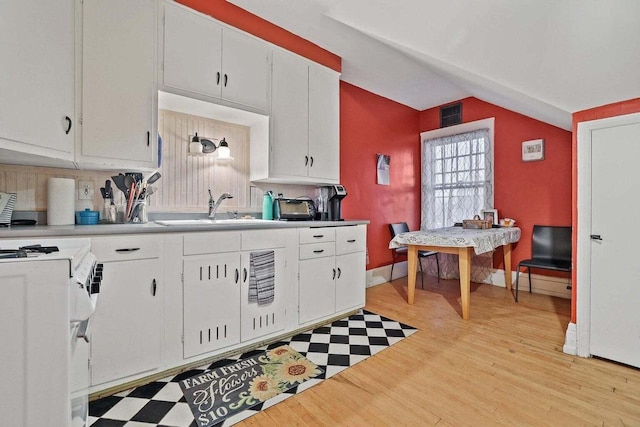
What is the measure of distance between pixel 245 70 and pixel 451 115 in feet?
11.2

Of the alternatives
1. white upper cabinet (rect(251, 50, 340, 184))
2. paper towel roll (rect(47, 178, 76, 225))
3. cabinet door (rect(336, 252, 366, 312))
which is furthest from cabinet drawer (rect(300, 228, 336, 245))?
paper towel roll (rect(47, 178, 76, 225))

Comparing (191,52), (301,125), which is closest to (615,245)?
(301,125)

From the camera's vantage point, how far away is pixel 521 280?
3.88m

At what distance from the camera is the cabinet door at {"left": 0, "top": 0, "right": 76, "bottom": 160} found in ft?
4.42

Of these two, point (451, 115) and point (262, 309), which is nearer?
point (262, 309)

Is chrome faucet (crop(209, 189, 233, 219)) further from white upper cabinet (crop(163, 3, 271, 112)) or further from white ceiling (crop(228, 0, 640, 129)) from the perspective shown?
white ceiling (crop(228, 0, 640, 129))

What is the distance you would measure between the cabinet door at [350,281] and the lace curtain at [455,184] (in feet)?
6.90

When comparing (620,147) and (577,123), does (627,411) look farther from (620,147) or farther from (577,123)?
(577,123)

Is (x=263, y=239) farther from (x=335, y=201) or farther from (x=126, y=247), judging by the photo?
(x=335, y=201)

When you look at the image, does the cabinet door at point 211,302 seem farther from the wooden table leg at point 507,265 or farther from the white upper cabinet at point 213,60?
the wooden table leg at point 507,265

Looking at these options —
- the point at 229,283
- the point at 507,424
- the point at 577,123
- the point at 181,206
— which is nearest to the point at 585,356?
the point at 507,424

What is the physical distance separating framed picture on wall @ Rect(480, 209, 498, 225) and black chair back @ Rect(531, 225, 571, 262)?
0.45 m

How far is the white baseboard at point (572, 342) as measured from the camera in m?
2.20

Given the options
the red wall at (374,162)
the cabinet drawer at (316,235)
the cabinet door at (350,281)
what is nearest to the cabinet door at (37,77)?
the cabinet drawer at (316,235)
